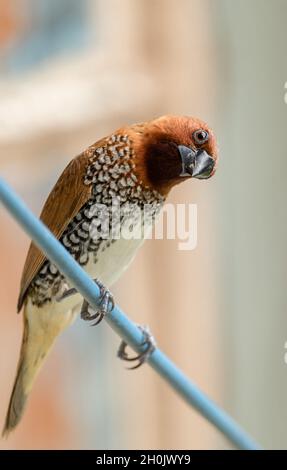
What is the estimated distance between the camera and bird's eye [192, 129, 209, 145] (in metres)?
0.81

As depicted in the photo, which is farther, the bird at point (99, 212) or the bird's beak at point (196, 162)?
the bird at point (99, 212)

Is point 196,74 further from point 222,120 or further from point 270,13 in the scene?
point 270,13

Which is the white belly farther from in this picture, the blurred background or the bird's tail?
the blurred background

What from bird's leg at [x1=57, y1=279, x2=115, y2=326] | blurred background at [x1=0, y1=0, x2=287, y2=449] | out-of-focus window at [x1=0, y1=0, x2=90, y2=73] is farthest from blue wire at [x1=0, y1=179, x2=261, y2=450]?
out-of-focus window at [x1=0, y1=0, x2=90, y2=73]

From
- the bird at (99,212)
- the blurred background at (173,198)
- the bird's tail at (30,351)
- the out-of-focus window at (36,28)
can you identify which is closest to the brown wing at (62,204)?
the bird at (99,212)

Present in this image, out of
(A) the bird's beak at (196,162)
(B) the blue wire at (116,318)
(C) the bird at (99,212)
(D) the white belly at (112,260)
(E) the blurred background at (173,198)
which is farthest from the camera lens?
(E) the blurred background at (173,198)

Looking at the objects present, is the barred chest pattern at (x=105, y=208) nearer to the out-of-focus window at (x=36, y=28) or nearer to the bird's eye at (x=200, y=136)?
the bird's eye at (x=200, y=136)

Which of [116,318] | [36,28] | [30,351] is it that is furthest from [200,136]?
[36,28]

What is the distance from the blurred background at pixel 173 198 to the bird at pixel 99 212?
642 millimetres

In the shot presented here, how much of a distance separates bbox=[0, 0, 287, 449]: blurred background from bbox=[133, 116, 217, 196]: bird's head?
0.75 m

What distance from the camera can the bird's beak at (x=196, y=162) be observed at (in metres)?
0.80

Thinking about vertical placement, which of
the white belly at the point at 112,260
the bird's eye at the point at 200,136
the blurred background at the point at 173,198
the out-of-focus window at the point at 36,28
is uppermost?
the out-of-focus window at the point at 36,28

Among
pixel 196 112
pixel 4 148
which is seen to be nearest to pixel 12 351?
pixel 4 148
